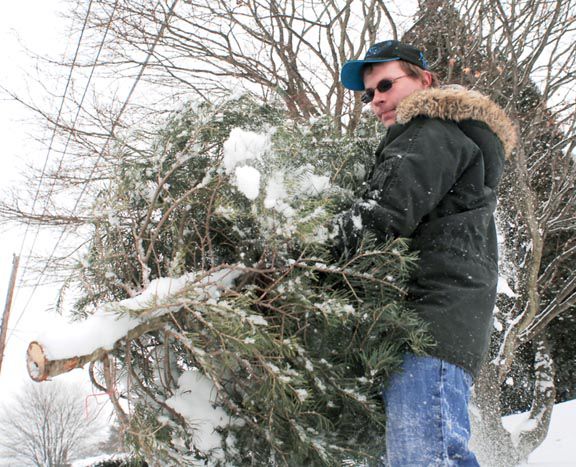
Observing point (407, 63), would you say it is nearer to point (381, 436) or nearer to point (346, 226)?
point (346, 226)

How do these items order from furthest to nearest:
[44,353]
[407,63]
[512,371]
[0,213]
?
[512,371] < [0,213] < [407,63] < [44,353]

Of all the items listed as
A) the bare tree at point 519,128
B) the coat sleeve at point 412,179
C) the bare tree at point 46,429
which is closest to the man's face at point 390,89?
the coat sleeve at point 412,179

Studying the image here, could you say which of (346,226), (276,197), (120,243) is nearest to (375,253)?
(346,226)

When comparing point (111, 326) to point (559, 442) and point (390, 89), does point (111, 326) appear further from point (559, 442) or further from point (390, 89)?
point (559, 442)

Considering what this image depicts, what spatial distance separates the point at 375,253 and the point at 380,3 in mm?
5084

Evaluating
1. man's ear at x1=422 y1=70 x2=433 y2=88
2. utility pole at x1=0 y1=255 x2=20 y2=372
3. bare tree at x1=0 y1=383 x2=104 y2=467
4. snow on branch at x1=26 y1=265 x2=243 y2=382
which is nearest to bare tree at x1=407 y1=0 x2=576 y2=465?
man's ear at x1=422 y1=70 x2=433 y2=88

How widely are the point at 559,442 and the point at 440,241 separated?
7562mm

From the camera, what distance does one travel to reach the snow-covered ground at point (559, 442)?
6139mm

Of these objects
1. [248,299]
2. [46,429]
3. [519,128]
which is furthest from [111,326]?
[46,429]

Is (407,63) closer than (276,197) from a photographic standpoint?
No

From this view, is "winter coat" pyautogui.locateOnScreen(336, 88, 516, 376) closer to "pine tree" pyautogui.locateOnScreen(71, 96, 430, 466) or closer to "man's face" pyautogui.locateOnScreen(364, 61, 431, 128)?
"pine tree" pyautogui.locateOnScreen(71, 96, 430, 466)

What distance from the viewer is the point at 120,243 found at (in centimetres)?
161

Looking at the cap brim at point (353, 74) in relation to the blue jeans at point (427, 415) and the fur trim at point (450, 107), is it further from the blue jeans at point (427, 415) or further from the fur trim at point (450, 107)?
the blue jeans at point (427, 415)

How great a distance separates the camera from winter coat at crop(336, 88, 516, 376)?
57.2 inches
